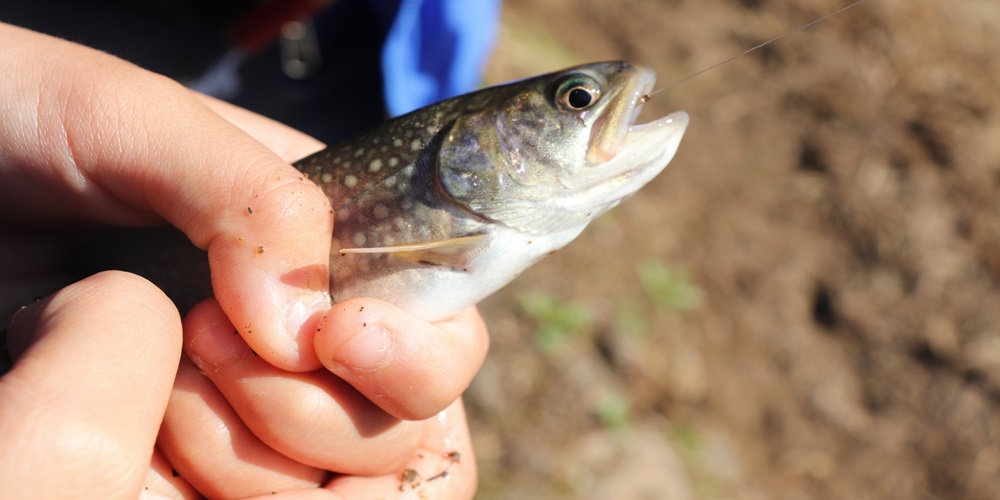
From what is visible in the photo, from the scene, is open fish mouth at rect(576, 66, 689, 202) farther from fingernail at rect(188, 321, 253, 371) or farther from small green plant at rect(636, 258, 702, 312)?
small green plant at rect(636, 258, 702, 312)

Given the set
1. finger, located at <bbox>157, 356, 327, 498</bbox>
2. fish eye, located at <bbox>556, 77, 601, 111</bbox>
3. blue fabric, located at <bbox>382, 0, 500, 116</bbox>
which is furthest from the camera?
blue fabric, located at <bbox>382, 0, 500, 116</bbox>

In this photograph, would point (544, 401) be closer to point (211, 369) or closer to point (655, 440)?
point (655, 440)

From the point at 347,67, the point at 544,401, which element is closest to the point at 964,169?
the point at 544,401

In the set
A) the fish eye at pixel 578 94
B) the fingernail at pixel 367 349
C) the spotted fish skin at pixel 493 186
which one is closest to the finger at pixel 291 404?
the fingernail at pixel 367 349

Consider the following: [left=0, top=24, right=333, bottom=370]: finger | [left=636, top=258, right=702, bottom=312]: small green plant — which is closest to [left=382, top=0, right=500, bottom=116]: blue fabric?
[left=0, top=24, right=333, bottom=370]: finger

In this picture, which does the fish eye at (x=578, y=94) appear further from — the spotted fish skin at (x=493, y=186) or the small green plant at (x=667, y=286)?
the small green plant at (x=667, y=286)
